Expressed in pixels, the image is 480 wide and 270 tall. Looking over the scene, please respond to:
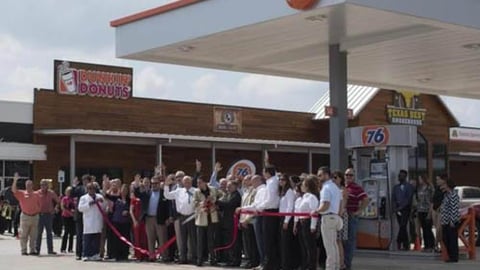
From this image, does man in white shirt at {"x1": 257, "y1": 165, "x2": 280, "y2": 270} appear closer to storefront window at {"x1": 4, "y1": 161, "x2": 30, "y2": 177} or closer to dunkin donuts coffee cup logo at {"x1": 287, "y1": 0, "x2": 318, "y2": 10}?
dunkin donuts coffee cup logo at {"x1": 287, "y1": 0, "x2": 318, "y2": 10}

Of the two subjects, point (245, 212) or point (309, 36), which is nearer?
point (245, 212)

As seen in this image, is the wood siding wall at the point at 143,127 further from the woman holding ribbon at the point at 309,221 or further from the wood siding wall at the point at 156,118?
the woman holding ribbon at the point at 309,221

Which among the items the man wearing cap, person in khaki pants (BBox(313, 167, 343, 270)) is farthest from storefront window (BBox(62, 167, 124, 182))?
person in khaki pants (BBox(313, 167, 343, 270))

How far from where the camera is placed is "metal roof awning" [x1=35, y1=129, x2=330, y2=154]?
116 feet

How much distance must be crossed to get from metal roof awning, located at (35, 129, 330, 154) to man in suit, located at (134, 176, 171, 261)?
57.3ft

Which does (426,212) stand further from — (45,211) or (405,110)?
(405,110)

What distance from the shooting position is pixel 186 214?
54.8 feet

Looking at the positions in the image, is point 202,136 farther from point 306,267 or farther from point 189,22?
point 306,267

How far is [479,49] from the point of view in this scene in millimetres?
18984

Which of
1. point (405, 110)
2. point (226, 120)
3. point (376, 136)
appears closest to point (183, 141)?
point (226, 120)

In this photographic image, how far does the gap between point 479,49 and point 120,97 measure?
70.6ft

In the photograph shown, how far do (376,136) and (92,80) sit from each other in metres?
21.8

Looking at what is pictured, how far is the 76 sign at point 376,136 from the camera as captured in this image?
1742cm

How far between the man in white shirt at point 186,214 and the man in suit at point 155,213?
52 cm
